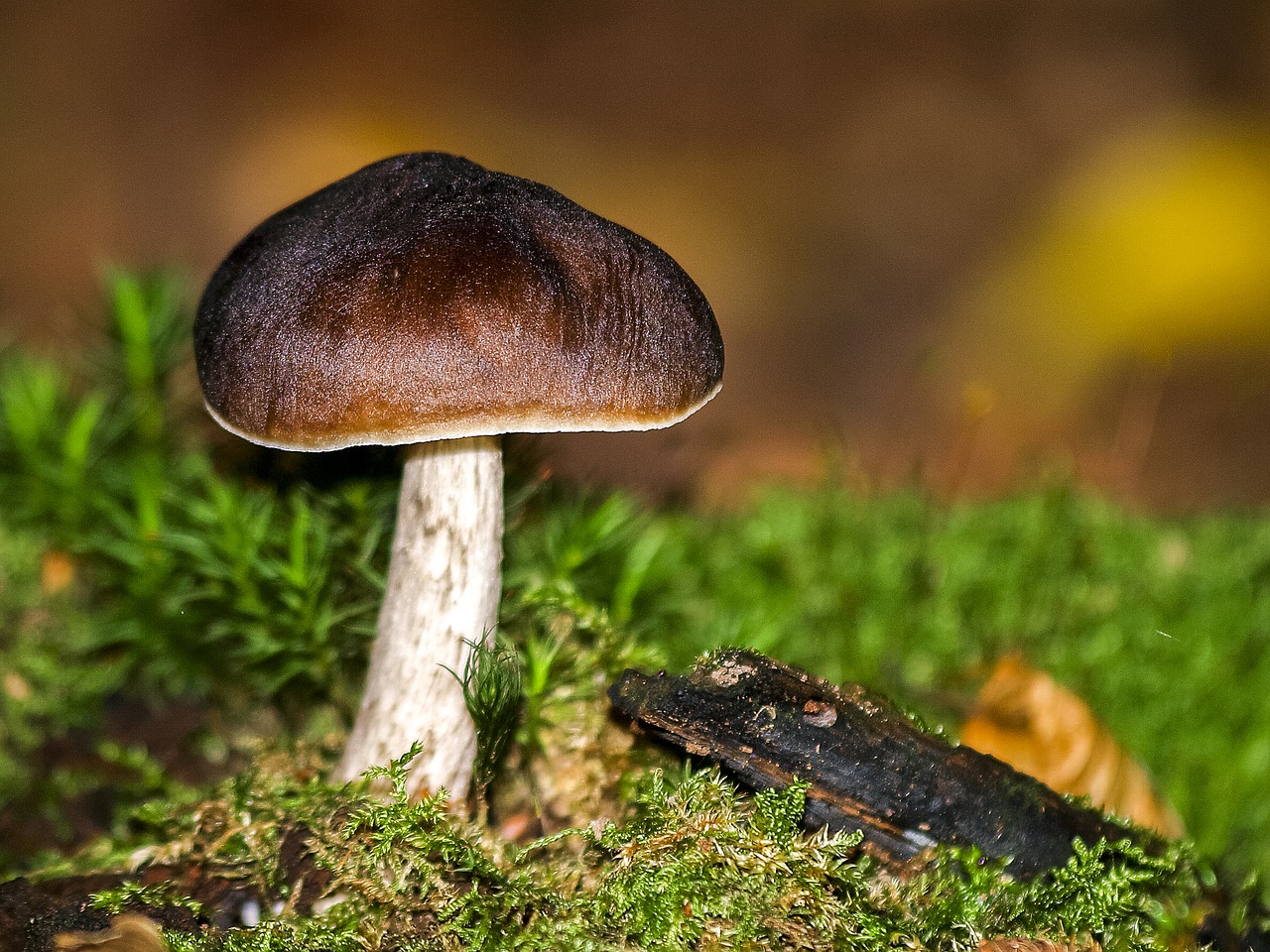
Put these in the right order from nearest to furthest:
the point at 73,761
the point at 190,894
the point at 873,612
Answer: the point at 190,894
the point at 73,761
the point at 873,612

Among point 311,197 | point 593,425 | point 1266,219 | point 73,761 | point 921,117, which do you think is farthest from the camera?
point 921,117

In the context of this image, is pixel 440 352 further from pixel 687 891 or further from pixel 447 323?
pixel 687 891

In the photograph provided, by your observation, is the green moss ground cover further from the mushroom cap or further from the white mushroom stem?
the mushroom cap

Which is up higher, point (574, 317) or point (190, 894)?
point (574, 317)

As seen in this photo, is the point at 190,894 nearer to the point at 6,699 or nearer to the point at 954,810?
the point at 6,699

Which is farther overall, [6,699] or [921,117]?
[921,117]

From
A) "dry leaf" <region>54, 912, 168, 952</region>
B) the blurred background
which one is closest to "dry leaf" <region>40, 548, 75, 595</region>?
"dry leaf" <region>54, 912, 168, 952</region>

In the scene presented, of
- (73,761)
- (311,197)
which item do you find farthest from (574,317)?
(73,761)
